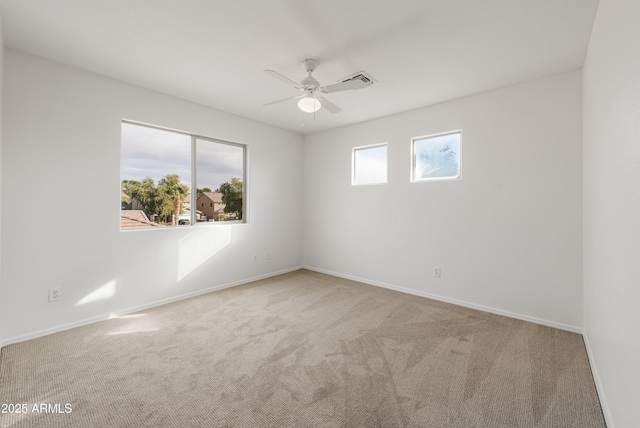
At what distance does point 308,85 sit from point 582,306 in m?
3.44

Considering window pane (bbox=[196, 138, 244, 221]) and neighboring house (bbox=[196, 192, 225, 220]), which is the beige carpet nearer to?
neighboring house (bbox=[196, 192, 225, 220])

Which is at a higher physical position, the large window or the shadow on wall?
the large window

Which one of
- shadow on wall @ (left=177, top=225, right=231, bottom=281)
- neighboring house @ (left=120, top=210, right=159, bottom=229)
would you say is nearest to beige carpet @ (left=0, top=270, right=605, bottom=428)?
shadow on wall @ (left=177, top=225, right=231, bottom=281)

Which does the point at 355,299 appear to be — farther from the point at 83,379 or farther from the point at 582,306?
the point at 83,379

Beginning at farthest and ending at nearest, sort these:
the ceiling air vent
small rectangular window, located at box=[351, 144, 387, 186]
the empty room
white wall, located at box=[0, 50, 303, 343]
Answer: small rectangular window, located at box=[351, 144, 387, 186], white wall, located at box=[0, 50, 303, 343], the ceiling air vent, the empty room

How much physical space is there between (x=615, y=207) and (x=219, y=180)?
4183mm

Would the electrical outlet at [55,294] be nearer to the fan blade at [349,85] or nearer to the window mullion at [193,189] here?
the window mullion at [193,189]

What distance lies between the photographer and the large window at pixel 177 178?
329 cm

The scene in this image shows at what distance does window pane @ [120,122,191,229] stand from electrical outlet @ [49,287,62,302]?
83cm

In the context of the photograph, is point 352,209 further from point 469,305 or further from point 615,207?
point 615,207

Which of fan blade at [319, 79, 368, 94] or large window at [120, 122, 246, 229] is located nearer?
fan blade at [319, 79, 368, 94]

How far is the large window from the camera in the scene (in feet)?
10.8

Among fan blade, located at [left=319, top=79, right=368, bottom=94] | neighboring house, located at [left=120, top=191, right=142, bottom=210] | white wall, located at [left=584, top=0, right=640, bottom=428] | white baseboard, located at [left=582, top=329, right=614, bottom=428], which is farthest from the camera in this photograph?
neighboring house, located at [left=120, top=191, right=142, bottom=210]

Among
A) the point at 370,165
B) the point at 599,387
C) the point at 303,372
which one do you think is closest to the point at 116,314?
the point at 303,372
